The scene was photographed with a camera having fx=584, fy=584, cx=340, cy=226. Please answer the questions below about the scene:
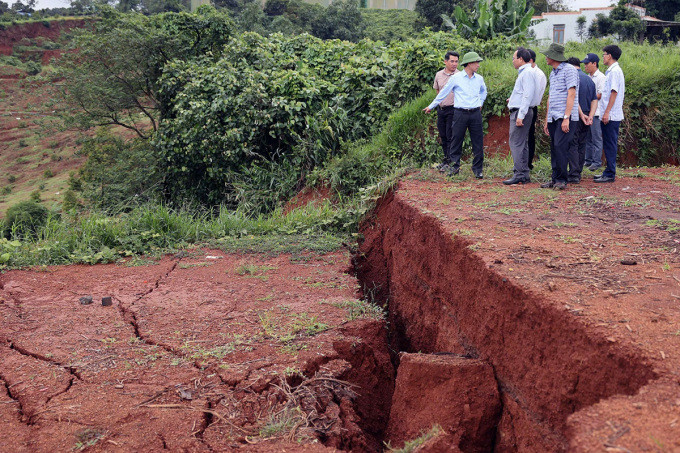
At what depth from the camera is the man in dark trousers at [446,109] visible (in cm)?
763

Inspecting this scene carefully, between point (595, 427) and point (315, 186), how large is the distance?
7.79 m

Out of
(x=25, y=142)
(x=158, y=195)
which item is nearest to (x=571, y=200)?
(x=158, y=195)

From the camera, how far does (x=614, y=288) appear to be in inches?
130

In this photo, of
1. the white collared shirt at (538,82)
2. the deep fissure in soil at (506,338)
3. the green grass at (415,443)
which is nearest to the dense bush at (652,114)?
the white collared shirt at (538,82)

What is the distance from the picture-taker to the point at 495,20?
13.0m

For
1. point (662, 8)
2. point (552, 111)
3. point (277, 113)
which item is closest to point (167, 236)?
point (277, 113)

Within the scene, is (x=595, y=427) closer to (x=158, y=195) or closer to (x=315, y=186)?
(x=315, y=186)

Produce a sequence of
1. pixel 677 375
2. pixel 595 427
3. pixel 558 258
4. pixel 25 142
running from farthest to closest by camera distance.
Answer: pixel 25 142
pixel 558 258
pixel 677 375
pixel 595 427

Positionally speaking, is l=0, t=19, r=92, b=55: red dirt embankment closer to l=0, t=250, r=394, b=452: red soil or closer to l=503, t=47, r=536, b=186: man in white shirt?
l=503, t=47, r=536, b=186: man in white shirt

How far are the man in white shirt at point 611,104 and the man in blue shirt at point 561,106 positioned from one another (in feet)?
2.69

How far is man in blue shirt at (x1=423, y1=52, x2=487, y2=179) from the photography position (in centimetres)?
711

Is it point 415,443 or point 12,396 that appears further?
point 12,396

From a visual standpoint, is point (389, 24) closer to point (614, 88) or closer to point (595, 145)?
point (595, 145)

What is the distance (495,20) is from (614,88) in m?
6.69
